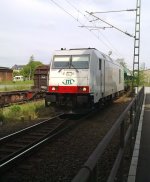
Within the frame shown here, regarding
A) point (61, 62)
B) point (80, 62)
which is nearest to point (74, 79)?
point (80, 62)

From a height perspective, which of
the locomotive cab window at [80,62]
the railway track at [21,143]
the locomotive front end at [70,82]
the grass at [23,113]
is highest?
the locomotive cab window at [80,62]

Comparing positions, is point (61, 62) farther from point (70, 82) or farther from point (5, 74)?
point (5, 74)

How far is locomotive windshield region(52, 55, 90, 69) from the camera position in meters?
15.9

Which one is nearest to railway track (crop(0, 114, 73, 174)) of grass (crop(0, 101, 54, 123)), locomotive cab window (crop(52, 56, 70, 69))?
grass (crop(0, 101, 54, 123))

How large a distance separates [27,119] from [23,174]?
8.62 metres

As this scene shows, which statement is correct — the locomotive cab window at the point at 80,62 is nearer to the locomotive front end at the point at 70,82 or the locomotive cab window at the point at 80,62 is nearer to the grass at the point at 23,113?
the locomotive front end at the point at 70,82

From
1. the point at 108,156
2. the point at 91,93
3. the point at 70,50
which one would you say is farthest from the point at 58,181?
the point at 70,50

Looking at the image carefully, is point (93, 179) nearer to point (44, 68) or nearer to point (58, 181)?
point (58, 181)

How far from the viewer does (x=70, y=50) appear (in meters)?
16.5

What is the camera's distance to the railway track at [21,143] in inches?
306

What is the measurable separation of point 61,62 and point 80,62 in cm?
95

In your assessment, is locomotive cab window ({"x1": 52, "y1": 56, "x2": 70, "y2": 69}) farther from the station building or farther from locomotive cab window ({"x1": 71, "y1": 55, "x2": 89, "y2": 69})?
the station building

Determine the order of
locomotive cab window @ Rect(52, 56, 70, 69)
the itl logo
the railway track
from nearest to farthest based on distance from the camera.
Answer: the railway track, the itl logo, locomotive cab window @ Rect(52, 56, 70, 69)

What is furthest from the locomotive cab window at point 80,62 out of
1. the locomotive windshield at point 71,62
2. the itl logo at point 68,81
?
the itl logo at point 68,81
